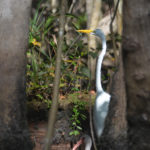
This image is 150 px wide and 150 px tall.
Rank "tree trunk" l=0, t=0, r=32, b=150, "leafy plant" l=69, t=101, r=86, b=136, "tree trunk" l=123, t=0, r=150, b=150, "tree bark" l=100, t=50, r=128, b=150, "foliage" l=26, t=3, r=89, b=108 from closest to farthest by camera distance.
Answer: "tree trunk" l=123, t=0, r=150, b=150
"tree bark" l=100, t=50, r=128, b=150
"tree trunk" l=0, t=0, r=32, b=150
"leafy plant" l=69, t=101, r=86, b=136
"foliage" l=26, t=3, r=89, b=108

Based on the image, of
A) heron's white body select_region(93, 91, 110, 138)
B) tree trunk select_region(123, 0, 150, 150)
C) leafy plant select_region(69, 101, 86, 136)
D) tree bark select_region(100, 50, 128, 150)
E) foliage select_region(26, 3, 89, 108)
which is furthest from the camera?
foliage select_region(26, 3, 89, 108)

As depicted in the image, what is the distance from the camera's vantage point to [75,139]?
2.43m

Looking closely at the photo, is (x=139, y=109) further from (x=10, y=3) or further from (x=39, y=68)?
(x=39, y=68)

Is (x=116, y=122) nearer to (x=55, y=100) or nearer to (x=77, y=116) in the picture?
(x=55, y=100)

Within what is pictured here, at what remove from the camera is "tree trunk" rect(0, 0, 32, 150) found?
5.75 ft

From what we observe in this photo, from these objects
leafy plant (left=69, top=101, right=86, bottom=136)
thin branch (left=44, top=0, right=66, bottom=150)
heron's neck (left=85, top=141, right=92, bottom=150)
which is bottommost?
heron's neck (left=85, top=141, right=92, bottom=150)

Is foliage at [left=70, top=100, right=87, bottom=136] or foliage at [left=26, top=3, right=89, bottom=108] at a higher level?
foliage at [left=26, top=3, right=89, bottom=108]

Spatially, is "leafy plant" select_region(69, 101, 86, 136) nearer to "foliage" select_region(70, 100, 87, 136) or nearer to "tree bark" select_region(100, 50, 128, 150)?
"foliage" select_region(70, 100, 87, 136)

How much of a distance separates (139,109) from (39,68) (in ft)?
6.60

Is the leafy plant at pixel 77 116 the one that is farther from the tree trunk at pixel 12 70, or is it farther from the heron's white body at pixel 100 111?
the tree trunk at pixel 12 70

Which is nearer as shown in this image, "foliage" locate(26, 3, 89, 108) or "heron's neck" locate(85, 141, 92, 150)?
"heron's neck" locate(85, 141, 92, 150)

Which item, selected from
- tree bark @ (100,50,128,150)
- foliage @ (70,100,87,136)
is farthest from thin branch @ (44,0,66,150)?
foliage @ (70,100,87,136)

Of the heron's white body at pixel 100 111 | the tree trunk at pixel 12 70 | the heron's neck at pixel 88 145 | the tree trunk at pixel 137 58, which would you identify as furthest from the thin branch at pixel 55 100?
the heron's neck at pixel 88 145

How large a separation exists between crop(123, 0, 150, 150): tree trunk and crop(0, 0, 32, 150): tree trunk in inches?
39.5
